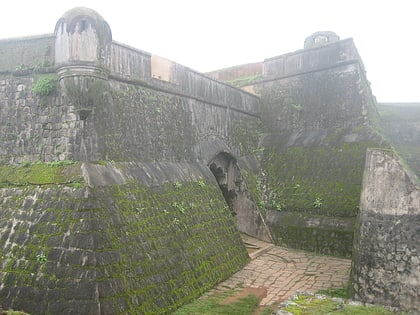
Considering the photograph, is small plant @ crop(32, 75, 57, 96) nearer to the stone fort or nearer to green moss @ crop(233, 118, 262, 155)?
the stone fort

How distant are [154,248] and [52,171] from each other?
2.65 meters

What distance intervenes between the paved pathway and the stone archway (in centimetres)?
132

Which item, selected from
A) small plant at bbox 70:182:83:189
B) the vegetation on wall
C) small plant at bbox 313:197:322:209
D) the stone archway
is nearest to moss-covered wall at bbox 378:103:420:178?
small plant at bbox 313:197:322:209

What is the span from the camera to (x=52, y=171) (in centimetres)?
773

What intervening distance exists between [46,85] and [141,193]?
127 inches

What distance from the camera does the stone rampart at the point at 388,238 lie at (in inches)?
285

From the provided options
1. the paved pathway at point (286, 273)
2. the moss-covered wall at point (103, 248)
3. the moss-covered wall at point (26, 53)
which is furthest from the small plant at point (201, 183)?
the moss-covered wall at point (26, 53)

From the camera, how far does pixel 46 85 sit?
834 centimetres

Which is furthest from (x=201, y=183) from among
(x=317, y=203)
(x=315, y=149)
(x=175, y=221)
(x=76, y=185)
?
(x=315, y=149)

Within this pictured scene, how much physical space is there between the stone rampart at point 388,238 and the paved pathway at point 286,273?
1.47 m

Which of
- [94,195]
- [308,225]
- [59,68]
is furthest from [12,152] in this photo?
[308,225]

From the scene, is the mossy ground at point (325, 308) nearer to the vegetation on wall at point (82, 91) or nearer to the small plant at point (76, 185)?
the small plant at point (76, 185)

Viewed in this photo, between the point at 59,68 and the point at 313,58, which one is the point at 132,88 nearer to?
the point at 59,68

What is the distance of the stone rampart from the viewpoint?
7.23 metres
